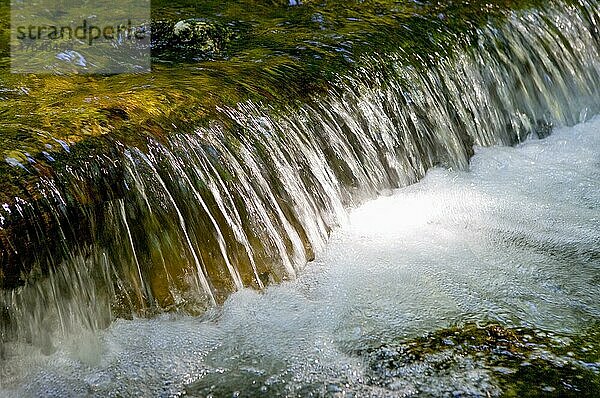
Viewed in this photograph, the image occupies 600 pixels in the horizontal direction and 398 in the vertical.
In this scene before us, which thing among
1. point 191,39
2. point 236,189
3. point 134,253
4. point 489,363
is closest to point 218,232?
point 236,189

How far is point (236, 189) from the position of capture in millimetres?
4078

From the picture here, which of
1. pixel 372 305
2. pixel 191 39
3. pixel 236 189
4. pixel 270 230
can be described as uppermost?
pixel 191 39

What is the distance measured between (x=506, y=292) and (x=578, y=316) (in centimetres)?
36

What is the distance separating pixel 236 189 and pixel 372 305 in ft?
3.27

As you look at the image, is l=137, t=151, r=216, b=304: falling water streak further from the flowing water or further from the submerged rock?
the submerged rock

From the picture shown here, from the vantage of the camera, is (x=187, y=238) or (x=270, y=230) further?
(x=270, y=230)

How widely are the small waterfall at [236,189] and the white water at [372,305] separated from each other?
5.2 inches

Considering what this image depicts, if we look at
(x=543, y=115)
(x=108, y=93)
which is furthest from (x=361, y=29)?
(x=108, y=93)

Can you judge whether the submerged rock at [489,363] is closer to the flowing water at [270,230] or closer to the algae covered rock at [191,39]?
the flowing water at [270,230]

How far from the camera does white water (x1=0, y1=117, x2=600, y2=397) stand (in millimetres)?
3166

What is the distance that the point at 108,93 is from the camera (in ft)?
14.3

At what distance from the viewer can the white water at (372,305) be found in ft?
10.4

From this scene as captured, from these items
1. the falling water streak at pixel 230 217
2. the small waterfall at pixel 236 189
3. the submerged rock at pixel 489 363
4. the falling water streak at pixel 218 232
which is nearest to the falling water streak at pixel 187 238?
the small waterfall at pixel 236 189

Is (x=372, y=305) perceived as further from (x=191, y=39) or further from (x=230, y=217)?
(x=191, y=39)
